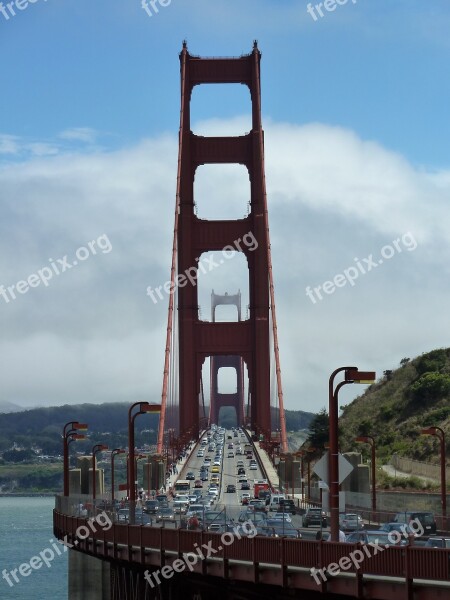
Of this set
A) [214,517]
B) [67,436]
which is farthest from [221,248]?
[214,517]

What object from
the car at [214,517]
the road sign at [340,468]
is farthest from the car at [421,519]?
the car at [214,517]

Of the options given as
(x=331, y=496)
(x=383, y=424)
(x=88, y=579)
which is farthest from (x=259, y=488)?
(x=331, y=496)

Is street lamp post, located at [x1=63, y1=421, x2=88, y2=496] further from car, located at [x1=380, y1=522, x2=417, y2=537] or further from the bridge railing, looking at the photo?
car, located at [x1=380, y1=522, x2=417, y2=537]

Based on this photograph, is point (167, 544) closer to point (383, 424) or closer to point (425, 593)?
point (425, 593)

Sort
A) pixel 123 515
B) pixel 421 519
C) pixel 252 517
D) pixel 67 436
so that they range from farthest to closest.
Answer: pixel 67 436
pixel 123 515
pixel 252 517
pixel 421 519

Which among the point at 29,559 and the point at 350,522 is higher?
the point at 350,522

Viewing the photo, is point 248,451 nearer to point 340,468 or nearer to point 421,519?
point 421,519
